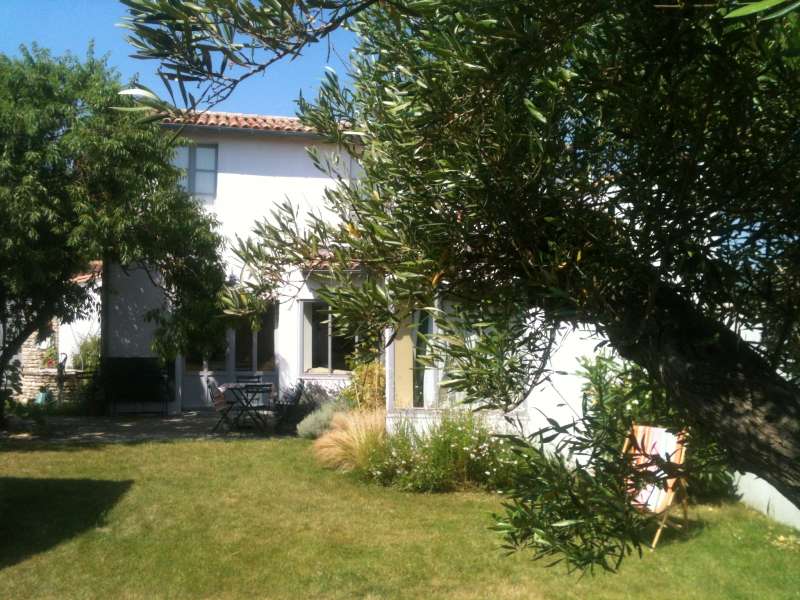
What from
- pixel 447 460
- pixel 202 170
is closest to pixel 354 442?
pixel 447 460

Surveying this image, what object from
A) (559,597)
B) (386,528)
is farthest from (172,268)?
(559,597)

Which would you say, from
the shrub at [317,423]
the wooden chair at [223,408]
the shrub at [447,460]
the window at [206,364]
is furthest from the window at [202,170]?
the shrub at [447,460]

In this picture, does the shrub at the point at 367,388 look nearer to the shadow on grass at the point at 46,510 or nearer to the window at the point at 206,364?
the shadow on grass at the point at 46,510

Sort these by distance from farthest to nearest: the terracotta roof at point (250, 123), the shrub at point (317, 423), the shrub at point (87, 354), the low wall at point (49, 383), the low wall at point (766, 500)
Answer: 1. the shrub at point (87, 354)
2. the low wall at point (49, 383)
3. the terracotta roof at point (250, 123)
4. the shrub at point (317, 423)
5. the low wall at point (766, 500)

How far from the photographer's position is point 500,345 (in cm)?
216

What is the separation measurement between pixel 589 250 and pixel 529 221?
0.55 feet

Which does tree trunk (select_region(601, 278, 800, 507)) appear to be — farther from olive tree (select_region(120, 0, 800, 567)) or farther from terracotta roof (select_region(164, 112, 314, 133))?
terracotta roof (select_region(164, 112, 314, 133))

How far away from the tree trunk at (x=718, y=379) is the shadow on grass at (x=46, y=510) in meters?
7.57

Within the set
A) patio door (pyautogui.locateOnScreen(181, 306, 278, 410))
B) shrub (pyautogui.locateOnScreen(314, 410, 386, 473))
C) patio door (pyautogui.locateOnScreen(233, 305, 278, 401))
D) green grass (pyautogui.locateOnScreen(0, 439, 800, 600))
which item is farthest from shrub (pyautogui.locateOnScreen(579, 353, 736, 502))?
patio door (pyautogui.locateOnScreen(233, 305, 278, 401))

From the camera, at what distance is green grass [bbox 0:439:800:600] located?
22.3 ft

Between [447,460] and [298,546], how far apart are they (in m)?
2.76

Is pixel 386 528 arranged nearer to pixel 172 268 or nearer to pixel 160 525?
pixel 160 525

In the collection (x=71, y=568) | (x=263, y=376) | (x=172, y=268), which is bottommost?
(x=71, y=568)

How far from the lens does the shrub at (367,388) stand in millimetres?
14474
